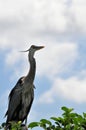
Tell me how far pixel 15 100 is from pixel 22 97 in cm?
34

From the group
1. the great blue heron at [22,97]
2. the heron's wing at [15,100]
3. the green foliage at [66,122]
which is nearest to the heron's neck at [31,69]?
the great blue heron at [22,97]

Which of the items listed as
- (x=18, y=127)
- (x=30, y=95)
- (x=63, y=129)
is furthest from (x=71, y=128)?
(x=30, y=95)

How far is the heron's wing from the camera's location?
1791 centimetres

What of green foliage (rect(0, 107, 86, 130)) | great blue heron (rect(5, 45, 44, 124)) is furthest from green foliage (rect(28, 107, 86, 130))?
great blue heron (rect(5, 45, 44, 124))

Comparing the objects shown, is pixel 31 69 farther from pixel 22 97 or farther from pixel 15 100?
A: pixel 15 100

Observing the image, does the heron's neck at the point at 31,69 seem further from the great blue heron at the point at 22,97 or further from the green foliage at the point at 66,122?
the green foliage at the point at 66,122

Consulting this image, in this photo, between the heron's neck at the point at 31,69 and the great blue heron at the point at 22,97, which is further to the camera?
the heron's neck at the point at 31,69

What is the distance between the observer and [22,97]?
1795 centimetres

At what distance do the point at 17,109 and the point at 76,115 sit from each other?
13.7 meters

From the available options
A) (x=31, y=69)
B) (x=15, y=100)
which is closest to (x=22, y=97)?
(x=15, y=100)

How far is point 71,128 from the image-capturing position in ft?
14.4

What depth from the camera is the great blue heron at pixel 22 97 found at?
57.8 feet

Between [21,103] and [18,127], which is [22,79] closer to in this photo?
[21,103]

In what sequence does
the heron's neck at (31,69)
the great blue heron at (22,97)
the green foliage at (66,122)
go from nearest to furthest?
the green foliage at (66,122), the great blue heron at (22,97), the heron's neck at (31,69)
